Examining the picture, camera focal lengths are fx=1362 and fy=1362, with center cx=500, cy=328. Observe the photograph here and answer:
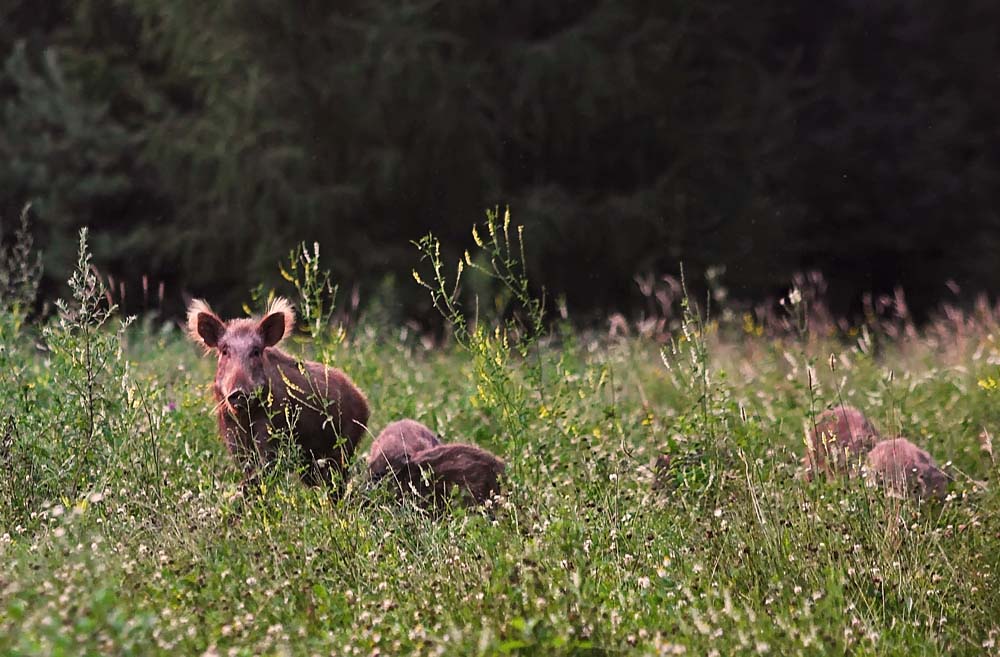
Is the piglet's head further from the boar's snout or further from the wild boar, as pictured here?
the wild boar

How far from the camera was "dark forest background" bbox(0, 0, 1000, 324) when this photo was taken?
60.1 feet

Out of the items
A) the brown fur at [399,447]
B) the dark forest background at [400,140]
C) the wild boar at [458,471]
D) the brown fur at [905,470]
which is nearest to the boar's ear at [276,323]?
the brown fur at [399,447]

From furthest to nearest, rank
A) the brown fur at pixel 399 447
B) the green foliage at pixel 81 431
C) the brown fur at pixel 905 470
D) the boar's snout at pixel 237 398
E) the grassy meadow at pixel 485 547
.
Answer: the brown fur at pixel 399 447 < the boar's snout at pixel 237 398 < the brown fur at pixel 905 470 < the green foliage at pixel 81 431 < the grassy meadow at pixel 485 547

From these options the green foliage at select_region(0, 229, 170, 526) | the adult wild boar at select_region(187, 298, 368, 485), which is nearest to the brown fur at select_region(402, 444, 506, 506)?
the adult wild boar at select_region(187, 298, 368, 485)

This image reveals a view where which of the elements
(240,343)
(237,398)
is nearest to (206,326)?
(240,343)

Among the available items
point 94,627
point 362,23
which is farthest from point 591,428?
point 362,23

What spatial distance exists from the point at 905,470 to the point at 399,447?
2.62m

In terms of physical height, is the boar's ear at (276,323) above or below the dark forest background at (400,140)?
above

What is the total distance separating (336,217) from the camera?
18219mm

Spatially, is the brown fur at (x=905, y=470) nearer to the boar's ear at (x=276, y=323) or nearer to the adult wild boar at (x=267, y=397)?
the adult wild boar at (x=267, y=397)

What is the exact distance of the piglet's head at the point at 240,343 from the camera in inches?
264

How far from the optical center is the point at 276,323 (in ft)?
23.3

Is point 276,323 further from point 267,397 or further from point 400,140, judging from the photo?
point 400,140

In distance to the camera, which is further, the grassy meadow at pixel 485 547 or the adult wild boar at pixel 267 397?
the adult wild boar at pixel 267 397
